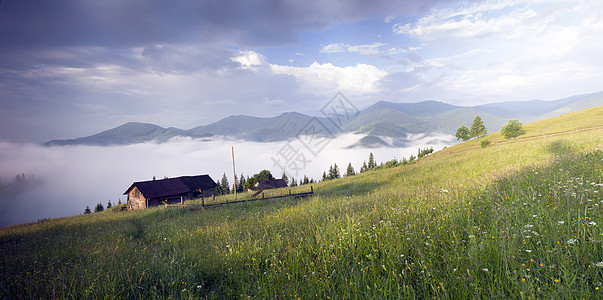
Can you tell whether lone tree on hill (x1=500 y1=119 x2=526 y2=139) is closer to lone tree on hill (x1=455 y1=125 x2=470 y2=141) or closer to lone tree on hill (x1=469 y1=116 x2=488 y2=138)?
lone tree on hill (x1=469 y1=116 x2=488 y2=138)

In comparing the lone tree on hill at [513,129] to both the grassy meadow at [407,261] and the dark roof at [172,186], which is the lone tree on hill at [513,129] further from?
the dark roof at [172,186]

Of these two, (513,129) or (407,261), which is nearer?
(407,261)

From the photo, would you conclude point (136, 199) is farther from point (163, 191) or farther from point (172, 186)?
point (172, 186)

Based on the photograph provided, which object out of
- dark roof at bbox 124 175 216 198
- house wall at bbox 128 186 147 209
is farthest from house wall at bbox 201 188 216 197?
house wall at bbox 128 186 147 209

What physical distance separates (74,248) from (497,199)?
13.2m

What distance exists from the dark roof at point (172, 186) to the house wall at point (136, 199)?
63cm

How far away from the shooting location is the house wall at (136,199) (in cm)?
3544

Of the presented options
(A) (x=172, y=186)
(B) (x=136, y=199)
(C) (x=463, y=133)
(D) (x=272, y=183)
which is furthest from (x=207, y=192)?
(C) (x=463, y=133)

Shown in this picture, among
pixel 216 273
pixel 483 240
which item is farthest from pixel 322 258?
pixel 483 240

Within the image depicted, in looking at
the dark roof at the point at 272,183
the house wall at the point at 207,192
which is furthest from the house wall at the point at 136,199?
the dark roof at the point at 272,183

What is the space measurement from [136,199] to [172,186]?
17.4 ft

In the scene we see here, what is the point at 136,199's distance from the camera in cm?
3688

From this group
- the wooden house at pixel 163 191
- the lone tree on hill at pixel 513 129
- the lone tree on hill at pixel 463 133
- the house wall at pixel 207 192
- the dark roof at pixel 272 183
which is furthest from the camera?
the lone tree on hill at pixel 463 133

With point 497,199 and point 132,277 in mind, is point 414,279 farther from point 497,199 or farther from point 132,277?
point 132,277
